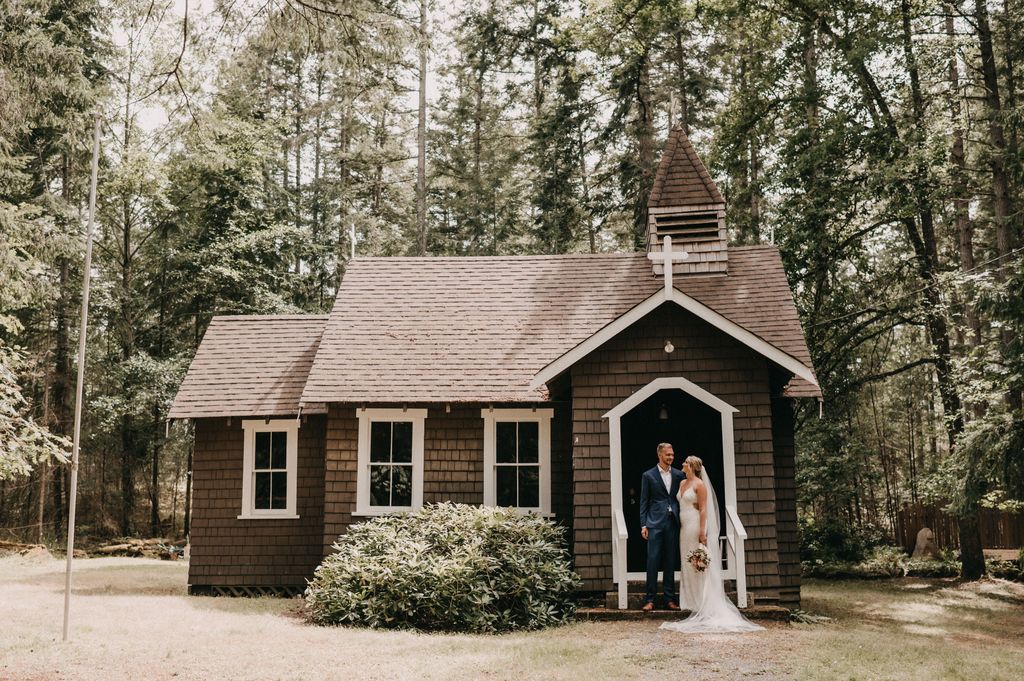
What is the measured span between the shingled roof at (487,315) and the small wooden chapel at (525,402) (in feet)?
0.13

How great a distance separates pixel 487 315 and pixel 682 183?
4.32 meters

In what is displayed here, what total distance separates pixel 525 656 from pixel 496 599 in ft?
7.44

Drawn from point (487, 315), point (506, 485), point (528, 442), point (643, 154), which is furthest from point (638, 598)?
point (643, 154)

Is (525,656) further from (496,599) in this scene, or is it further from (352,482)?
(352,482)

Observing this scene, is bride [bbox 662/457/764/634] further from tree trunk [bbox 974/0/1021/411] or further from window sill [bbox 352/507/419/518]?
tree trunk [bbox 974/0/1021/411]

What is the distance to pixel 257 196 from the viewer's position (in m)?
28.1

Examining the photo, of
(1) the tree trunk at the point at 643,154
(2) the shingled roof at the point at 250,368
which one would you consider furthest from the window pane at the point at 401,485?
(1) the tree trunk at the point at 643,154

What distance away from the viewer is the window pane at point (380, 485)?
14359mm

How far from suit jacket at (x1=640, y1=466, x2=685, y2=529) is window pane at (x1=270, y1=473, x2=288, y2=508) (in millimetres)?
6771

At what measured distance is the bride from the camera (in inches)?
430

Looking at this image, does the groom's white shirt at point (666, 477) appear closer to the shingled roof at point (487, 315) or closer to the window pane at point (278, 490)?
Answer: the shingled roof at point (487, 315)

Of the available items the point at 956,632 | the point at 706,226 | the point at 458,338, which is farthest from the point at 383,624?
the point at 706,226

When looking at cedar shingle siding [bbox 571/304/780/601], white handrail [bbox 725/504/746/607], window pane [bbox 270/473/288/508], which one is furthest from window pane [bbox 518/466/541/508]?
window pane [bbox 270/473/288/508]

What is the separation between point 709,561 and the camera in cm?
1112
